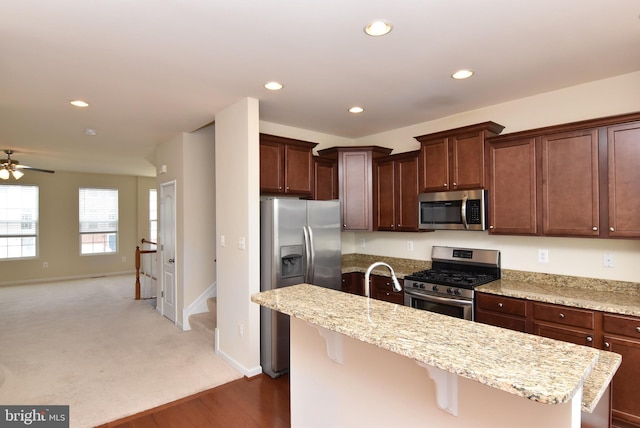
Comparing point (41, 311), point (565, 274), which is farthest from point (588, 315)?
point (41, 311)

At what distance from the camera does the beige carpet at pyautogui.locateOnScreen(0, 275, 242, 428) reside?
2.92 m

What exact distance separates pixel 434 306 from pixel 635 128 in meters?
2.06

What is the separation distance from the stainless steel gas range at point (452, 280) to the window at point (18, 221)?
844 cm

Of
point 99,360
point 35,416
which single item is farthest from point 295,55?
point 99,360

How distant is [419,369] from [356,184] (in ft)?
9.81

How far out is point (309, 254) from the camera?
3.56 meters

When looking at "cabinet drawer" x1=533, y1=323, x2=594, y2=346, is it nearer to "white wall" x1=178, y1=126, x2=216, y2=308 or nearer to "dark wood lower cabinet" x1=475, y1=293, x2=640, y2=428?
"dark wood lower cabinet" x1=475, y1=293, x2=640, y2=428

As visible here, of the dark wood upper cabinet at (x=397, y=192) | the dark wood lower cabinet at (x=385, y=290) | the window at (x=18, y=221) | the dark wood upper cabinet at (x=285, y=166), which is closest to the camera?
the dark wood upper cabinet at (x=285, y=166)

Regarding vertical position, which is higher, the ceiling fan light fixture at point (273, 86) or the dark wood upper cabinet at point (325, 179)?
the ceiling fan light fixture at point (273, 86)

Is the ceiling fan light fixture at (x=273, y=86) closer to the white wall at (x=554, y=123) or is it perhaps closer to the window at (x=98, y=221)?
the white wall at (x=554, y=123)

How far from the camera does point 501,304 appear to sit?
291 cm

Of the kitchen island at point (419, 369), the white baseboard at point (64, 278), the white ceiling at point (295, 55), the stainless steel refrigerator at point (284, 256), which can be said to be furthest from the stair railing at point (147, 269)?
the kitchen island at point (419, 369)

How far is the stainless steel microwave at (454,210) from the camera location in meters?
3.30

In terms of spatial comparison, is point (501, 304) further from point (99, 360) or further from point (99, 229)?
point (99, 229)
